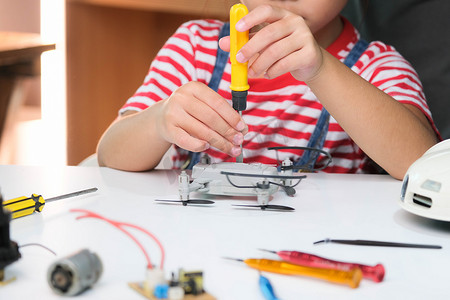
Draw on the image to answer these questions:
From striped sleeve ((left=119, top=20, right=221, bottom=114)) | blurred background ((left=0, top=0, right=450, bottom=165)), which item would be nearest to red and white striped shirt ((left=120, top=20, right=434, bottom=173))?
striped sleeve ((left=119, top=20, right=221, bottom=114))

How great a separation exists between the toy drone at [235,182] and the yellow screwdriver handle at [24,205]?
0.48 ft

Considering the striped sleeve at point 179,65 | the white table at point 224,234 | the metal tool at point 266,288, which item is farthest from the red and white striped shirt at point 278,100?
the metal tool at point 266,288

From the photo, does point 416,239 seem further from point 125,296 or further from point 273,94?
point 273,94

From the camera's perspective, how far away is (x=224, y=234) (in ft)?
1.70

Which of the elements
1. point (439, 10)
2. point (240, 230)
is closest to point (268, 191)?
Answer: point (240, 230)

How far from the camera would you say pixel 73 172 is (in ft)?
2.50

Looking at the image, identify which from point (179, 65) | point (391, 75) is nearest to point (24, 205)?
point (179, 65)

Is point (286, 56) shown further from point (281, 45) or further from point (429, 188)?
point (429, 188)

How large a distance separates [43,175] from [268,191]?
12.3 inches

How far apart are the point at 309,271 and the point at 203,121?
334mm

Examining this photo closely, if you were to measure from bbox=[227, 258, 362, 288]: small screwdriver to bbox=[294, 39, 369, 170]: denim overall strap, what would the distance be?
0.47 m

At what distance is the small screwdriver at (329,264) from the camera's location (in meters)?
A: 0.42

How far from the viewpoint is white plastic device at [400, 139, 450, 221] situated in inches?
21.3

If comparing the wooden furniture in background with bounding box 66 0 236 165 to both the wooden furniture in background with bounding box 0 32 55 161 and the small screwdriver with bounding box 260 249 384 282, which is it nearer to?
the wooden furniture in background with bounding box 0 32 55 161
